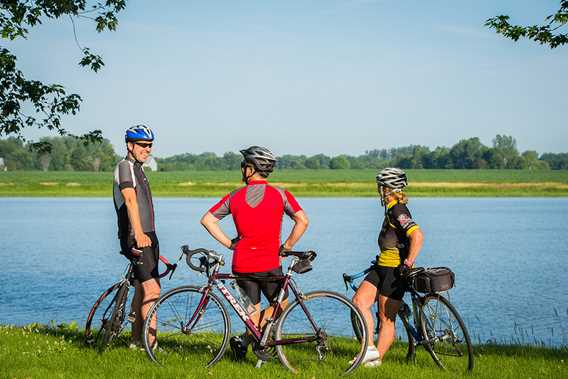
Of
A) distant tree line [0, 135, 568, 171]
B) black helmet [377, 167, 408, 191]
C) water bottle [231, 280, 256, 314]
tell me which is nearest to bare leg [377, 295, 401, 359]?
black helmet [377, 167, 408, 191]

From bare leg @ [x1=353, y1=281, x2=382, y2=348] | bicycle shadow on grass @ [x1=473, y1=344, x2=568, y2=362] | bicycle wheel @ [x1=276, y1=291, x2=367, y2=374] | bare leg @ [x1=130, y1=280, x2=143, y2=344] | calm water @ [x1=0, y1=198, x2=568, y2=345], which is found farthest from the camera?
calm water @ [x1=0, y1=198, x2=568, y2=345]

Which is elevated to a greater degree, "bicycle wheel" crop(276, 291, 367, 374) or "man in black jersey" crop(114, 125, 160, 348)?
"man in black jersey" crop(114, 125, 160, 348)

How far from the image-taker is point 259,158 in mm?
7773

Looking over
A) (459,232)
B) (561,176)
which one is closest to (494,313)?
(459,232)

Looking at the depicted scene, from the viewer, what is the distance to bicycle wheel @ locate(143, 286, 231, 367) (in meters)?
7.90

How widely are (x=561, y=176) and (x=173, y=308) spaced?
134517 mm

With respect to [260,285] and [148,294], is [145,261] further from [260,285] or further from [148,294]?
[260,285]

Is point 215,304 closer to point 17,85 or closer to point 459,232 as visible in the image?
point 17,85

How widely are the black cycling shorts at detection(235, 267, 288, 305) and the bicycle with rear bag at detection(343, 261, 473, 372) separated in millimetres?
680

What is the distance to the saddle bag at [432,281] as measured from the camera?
24.9 feet

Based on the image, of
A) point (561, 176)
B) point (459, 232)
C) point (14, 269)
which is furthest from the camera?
point (561, 176)

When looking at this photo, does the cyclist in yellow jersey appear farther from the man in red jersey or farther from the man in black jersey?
the man in black jersey

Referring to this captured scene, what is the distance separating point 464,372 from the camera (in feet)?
25.5

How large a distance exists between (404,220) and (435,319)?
1.04 meters
